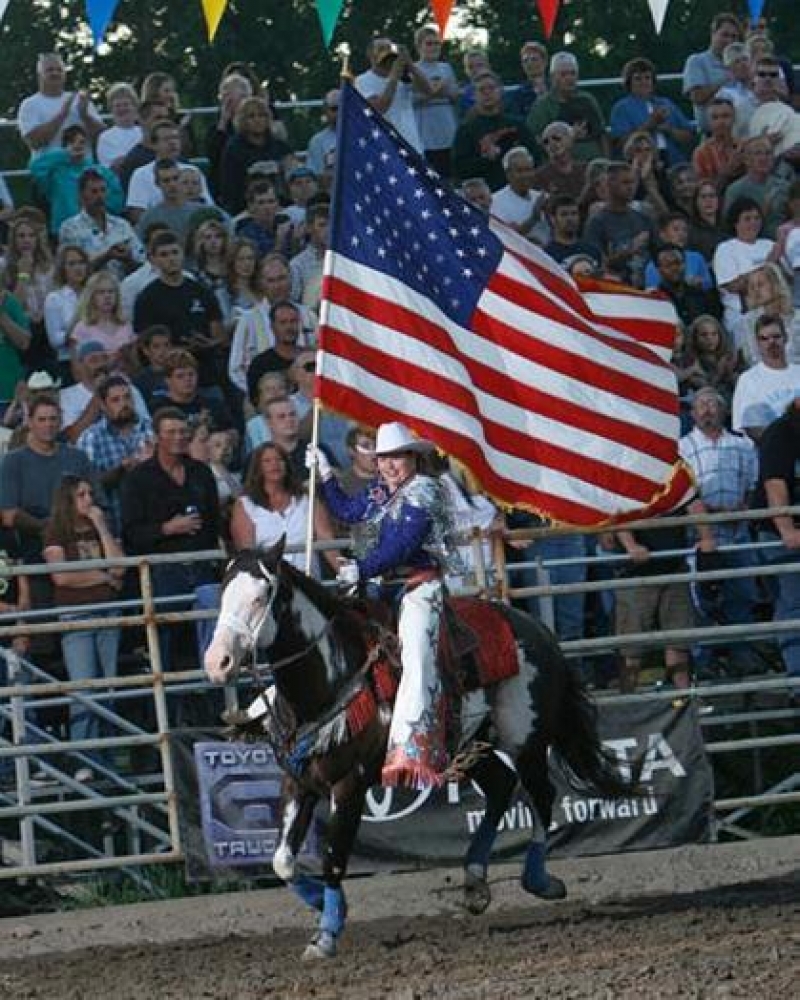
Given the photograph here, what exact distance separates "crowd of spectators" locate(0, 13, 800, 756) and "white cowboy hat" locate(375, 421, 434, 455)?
6.40 ft

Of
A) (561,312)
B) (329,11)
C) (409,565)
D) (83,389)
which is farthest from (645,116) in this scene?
(409,565)

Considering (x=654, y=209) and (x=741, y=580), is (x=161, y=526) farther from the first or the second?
(x=654, y=209)

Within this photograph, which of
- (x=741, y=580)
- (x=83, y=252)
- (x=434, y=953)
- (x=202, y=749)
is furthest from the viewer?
(x=83, y=252)

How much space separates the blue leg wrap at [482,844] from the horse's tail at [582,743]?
0.61 meters

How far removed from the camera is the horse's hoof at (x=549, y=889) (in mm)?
12570

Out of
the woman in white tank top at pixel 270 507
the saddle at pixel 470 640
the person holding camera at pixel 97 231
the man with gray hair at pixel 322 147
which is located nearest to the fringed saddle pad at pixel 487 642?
the saddle at pixel 470 640

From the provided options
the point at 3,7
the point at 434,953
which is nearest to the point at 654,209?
the point at 3,7

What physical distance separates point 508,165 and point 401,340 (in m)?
7.61

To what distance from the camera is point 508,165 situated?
19625 millimetres

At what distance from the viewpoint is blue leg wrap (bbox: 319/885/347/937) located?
11.5 m

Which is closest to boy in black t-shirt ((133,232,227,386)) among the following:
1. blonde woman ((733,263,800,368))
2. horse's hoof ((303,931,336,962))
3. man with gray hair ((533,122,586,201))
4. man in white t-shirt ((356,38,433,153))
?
man in white t-shirt ((356,38,433,153))

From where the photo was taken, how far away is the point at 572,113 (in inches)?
832

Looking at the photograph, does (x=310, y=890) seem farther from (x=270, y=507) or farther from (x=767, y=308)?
(x=767, y=308)

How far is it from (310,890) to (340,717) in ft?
2.60
